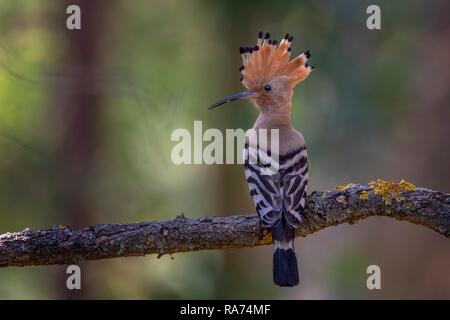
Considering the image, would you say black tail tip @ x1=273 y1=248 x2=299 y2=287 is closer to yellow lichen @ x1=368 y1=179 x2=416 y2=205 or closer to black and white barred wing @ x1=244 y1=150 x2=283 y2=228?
black and white barred wing @ x1=244 y1=150 x2=283 y2=228

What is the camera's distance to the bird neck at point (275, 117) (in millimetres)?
5277

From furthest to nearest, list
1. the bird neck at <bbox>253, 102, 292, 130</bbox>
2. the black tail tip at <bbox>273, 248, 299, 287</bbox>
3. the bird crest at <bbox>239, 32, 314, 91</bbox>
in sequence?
the bird crest at <bbox>239, 32, 314, 91</bbox>
the bird neck at <bbox>253, 102, 292, 130</bbox>
the black tail tip at <bbox>273, 248, 299, 287</bbox>

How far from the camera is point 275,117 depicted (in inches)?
211

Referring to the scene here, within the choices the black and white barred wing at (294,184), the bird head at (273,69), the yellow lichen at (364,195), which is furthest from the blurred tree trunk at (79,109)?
the yellow lichen at (364,195)

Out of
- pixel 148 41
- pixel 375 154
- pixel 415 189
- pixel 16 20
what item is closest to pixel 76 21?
pixel 16 20

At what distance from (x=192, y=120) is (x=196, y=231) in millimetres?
4385

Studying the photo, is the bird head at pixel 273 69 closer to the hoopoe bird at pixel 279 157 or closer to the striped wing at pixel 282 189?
the hoopoe bird at pixel 279 157

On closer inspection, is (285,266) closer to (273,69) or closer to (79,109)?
(273,69)

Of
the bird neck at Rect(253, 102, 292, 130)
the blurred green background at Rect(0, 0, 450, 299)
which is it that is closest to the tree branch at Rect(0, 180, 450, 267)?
the bird neck at Rect(253, 102, 292, 130)

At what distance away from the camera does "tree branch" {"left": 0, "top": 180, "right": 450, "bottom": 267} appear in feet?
12.9

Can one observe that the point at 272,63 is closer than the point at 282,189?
No

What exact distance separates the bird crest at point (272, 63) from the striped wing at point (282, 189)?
82 cm

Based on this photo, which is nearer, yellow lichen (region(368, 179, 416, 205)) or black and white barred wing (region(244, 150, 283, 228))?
yellow lichen (region(368, 179, 416, 205))

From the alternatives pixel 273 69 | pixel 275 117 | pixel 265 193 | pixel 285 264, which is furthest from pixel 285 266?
pixel 273 69
